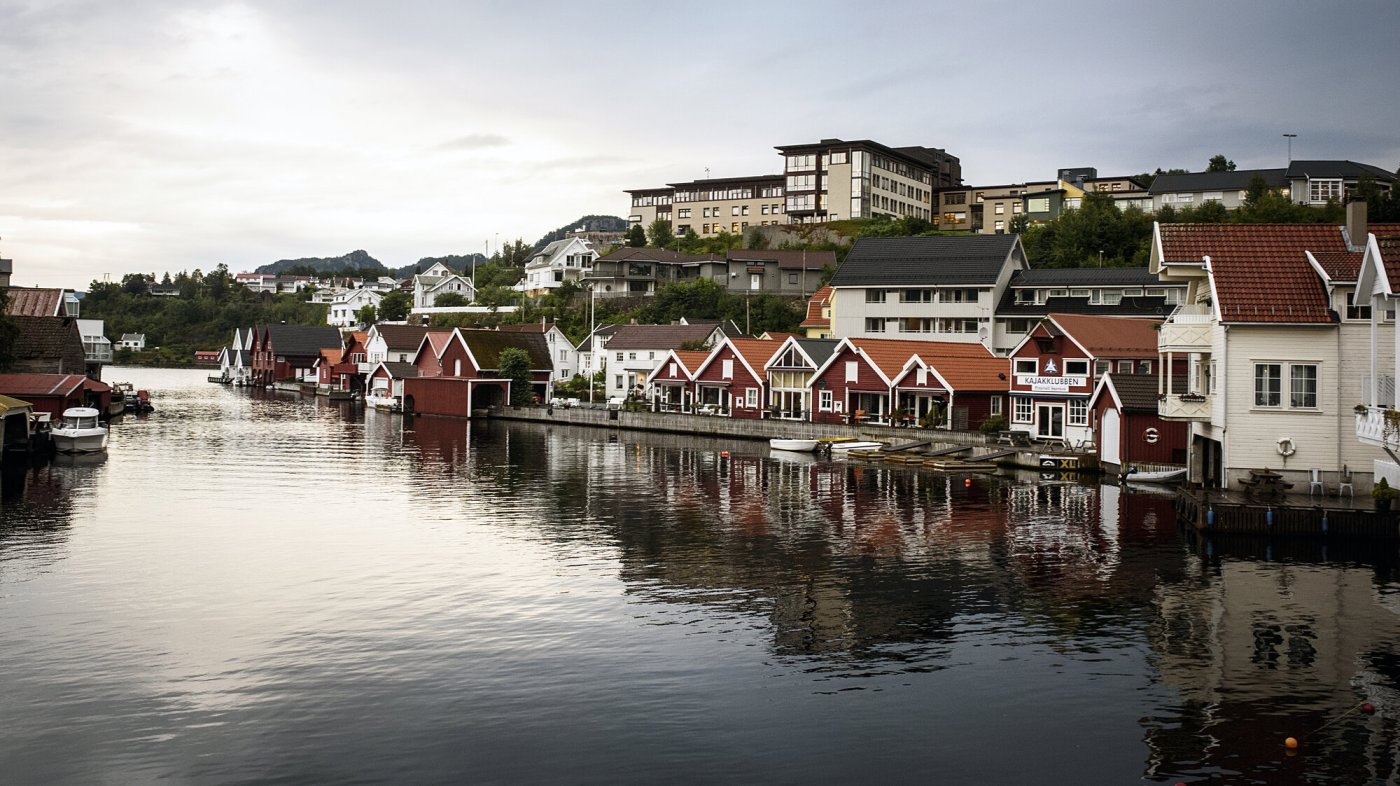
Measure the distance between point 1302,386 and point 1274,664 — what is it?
17252 millimetres

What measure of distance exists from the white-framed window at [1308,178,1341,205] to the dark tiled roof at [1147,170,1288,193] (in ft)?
9.82

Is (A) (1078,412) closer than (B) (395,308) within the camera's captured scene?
Yes

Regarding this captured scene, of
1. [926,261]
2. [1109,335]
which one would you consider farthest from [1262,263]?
[926,261]

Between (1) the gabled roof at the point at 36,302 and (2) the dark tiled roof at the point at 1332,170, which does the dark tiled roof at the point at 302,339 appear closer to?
(1) the gabled roof at the point at 36,302

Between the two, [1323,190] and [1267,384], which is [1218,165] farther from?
[1267,384]

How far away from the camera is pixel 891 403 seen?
70375 mm

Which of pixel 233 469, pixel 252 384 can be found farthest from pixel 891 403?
pixel 252 384

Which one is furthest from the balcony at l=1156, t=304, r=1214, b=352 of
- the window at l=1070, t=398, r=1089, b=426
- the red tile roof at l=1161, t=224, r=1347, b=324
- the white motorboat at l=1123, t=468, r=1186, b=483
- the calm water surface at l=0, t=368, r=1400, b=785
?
the window at l=1070, t=398, r=1089, b=426

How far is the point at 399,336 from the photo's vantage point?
4574 inches

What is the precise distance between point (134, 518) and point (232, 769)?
25445mm

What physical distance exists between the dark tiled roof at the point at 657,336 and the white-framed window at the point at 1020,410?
35.6m

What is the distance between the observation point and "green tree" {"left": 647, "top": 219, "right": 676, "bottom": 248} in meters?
141

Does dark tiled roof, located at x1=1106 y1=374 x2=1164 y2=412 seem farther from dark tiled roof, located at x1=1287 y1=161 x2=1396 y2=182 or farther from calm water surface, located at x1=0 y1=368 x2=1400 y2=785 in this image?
dark tiled roof, located at x1=1287 y1=161 x2=1396 y2=182

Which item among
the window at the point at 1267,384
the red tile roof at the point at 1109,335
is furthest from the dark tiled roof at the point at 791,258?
the window at the point at 1267,384
